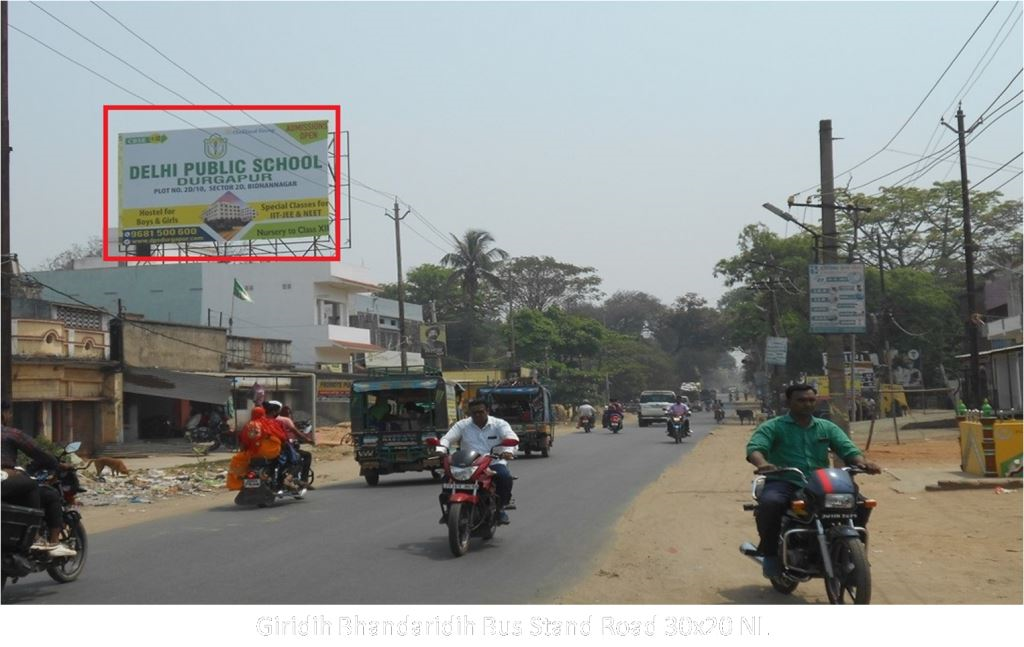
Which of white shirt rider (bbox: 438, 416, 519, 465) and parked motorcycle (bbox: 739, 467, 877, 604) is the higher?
white shirt rider (bbox: 438, 416, 519, 465)

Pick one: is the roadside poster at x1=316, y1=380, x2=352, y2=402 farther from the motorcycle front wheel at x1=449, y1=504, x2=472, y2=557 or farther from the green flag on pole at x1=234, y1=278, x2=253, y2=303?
the motorcycle front wheel at x1=449, y1=504, x2=472, y2=557

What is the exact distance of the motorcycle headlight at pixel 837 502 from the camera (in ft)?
24.3

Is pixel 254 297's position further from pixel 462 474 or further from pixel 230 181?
pixel 462 474

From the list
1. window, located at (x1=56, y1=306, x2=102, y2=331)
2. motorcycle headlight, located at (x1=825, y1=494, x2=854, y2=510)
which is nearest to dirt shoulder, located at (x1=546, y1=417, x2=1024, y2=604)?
motorcycle headlight, located at (x1=825, y1=494, x2=854, y2=510)

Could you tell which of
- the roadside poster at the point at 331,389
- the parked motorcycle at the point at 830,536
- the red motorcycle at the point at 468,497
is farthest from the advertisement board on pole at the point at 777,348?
the parked motorcycle at the point at 830,536

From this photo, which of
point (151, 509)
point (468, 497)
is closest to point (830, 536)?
point (468, 497)

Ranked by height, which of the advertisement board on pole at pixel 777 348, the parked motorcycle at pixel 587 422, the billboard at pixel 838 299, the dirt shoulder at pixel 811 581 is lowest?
the parked motorcycle at pixel 587 422

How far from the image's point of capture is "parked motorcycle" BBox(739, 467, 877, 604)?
7.24 meters

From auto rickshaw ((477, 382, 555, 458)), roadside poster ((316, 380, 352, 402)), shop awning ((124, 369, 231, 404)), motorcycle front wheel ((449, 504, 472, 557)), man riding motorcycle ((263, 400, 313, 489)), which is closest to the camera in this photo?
motorcycle front wheel ((449, 504, 472, 557))

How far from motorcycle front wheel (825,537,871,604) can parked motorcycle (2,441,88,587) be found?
5.99 metres

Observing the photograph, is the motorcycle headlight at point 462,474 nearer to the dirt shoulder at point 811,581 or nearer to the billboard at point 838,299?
the dirt shoulder at point 811,581

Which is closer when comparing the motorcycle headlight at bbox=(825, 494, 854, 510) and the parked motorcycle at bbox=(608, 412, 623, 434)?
the motorcycle headlight at bbox=(825, 494, 854, 510)

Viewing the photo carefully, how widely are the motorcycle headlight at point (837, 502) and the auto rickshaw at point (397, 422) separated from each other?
43.5 ft

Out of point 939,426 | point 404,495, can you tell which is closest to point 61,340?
point 404,495
